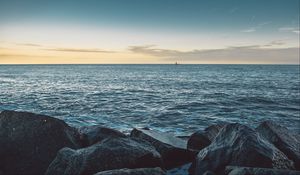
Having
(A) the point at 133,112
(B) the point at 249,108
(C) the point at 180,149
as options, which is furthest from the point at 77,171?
(B) the point at 249,108

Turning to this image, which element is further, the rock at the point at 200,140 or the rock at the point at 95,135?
the rock at the point at 200,140

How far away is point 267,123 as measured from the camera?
1077 centimetres

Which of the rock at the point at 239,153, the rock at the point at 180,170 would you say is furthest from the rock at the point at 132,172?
the rock at the point at 180,170

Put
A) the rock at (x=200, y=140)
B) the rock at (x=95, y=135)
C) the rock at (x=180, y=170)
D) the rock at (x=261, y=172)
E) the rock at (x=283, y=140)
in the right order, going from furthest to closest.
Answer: the rock at (x=200, y=140)
the rock at (x=95, y=135)
the rock at (x=180, y=170)
the rock at (x=283, y=140)
the rock at (x=261, y=172)

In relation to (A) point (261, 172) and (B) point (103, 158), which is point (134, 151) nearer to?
(B) point (103, 158)

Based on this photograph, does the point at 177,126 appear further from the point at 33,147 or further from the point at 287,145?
the point at 33,147

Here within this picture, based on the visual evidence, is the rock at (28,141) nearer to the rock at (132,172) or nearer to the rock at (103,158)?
the rock at (103,158)

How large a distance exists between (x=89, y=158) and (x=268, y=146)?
15.5ft

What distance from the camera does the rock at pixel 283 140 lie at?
29.9ft

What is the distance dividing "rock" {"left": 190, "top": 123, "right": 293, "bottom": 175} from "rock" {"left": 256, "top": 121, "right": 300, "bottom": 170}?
1.01 meters

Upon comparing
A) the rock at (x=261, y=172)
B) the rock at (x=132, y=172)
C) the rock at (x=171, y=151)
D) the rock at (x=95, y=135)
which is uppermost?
the rock at (x=261, y=172)

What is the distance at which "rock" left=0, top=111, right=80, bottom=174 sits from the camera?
9141mm

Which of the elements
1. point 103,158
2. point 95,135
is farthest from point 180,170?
point 95,135

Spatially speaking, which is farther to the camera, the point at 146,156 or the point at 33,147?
the point at 33,147
